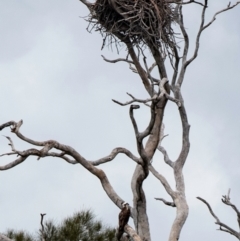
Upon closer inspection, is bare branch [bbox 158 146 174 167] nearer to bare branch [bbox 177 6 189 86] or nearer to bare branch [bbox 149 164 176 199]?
bare branch [bbox 149 164 176 199]

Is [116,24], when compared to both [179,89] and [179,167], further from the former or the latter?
[179,167]

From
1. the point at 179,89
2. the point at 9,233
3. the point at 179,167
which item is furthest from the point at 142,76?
the point at 9,233

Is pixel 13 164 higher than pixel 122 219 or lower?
higher

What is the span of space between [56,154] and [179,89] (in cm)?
156

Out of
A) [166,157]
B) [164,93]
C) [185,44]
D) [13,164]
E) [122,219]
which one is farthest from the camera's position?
[166,157]

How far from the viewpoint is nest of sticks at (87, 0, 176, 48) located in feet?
25.9

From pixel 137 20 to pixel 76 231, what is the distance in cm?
315

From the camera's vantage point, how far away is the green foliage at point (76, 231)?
32.3ft

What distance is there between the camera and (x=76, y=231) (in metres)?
9.90

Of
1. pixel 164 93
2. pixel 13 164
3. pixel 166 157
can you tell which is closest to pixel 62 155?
pixel 13 164

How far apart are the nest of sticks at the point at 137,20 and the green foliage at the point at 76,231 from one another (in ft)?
8.48

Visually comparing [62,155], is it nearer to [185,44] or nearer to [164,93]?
[164,93]

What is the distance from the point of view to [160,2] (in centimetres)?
808

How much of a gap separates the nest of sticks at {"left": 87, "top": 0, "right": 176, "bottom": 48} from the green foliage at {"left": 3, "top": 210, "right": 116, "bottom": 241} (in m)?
2.58
